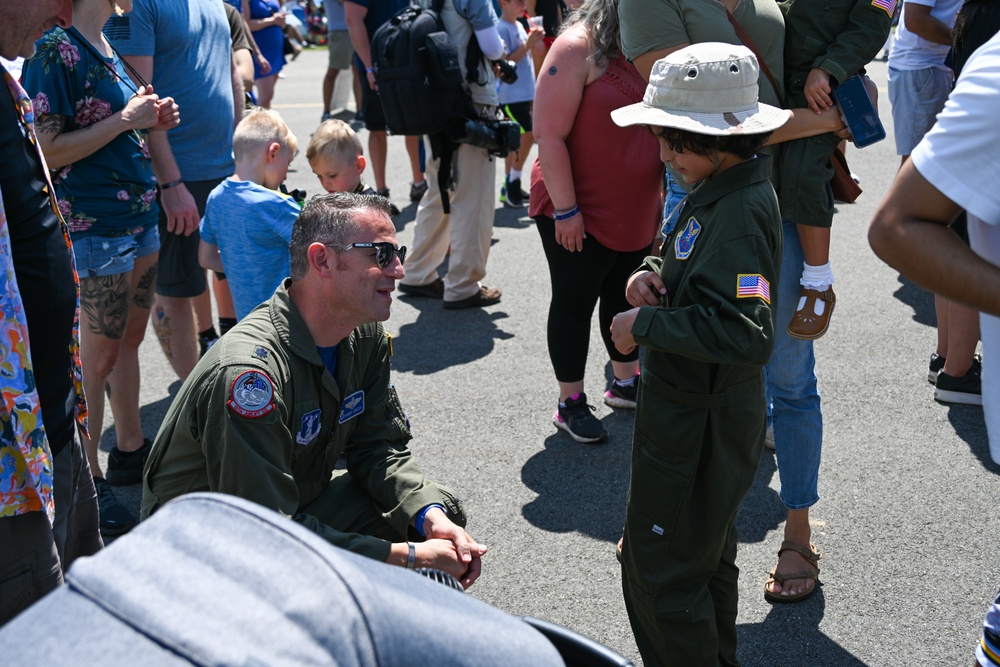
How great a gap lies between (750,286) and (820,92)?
1.03m

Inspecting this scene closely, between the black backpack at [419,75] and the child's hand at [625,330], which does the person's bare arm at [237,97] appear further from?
the child's hand at [625,330]

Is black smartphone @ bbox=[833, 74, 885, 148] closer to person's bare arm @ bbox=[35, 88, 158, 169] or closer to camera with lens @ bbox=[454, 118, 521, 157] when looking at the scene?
person's bare arm @ bbox=[35, 88, 158, 169]

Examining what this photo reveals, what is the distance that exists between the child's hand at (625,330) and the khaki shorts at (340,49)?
8.48 m

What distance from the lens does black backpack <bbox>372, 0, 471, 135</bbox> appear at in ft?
17.3

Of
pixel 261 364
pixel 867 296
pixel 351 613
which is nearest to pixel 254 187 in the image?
pixel 261 364

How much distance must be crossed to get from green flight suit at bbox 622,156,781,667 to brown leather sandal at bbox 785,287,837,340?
1.84 feet

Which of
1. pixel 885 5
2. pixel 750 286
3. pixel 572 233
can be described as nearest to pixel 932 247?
pixel 750 286

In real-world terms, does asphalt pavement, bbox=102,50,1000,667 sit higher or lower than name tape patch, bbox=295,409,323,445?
lower

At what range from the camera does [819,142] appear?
122 inches

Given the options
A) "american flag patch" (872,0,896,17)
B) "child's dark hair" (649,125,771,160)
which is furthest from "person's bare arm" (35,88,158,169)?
"american flag patch" (872,0,896,17)

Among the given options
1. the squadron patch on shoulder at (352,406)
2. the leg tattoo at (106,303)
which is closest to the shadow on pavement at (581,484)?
the squadron patch on shoulder at (352,406)

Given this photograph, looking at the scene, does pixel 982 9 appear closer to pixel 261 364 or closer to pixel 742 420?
pixel 742 420

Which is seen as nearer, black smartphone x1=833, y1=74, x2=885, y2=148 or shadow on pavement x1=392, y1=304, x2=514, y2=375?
black smartphone x1=833, y1=74, x2=885, y2=148

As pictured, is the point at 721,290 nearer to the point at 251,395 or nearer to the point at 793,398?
the point at 793,398
